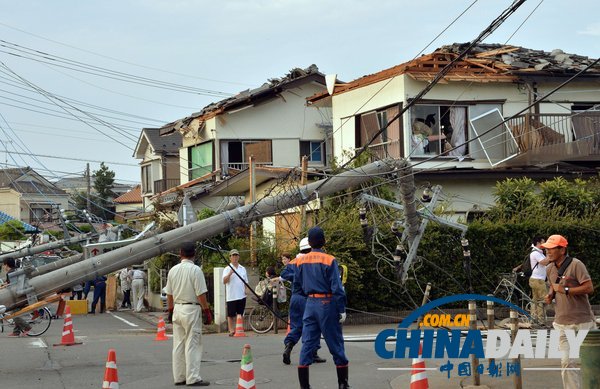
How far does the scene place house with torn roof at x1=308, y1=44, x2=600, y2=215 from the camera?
92.5ft

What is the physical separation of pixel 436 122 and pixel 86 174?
39711mm

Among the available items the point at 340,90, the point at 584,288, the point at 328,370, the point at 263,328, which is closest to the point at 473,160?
the point at 340,90

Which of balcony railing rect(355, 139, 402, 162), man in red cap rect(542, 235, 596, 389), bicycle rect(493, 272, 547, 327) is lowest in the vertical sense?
bicycle rect(493, 272, 547, 327)

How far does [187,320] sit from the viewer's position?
40.6 ft

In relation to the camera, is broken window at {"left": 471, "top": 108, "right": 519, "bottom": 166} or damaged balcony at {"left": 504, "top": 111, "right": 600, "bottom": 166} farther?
broken window at {"left": 471, "top": 108, "right": 519, "bottom": 166}

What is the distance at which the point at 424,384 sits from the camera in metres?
9.10

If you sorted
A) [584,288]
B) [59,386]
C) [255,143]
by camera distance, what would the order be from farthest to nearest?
[255,143] < [59,386] < [584,288]

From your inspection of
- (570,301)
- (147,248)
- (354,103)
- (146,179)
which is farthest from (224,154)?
(570,301)

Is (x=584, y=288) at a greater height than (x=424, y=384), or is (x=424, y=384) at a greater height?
(x=584, y=288)

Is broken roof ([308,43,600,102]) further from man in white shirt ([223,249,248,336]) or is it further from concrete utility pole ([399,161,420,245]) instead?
man in white shirt ([223,249,248,336])

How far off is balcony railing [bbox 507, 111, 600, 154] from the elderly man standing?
17.9m

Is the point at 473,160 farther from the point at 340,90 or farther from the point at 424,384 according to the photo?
the point at 424,384

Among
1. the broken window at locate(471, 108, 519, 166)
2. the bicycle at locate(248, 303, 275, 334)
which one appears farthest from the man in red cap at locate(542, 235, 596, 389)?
the broken window at locate(471, 108, 519, 166)

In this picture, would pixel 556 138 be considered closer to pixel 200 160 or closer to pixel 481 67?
pixel 481 67
